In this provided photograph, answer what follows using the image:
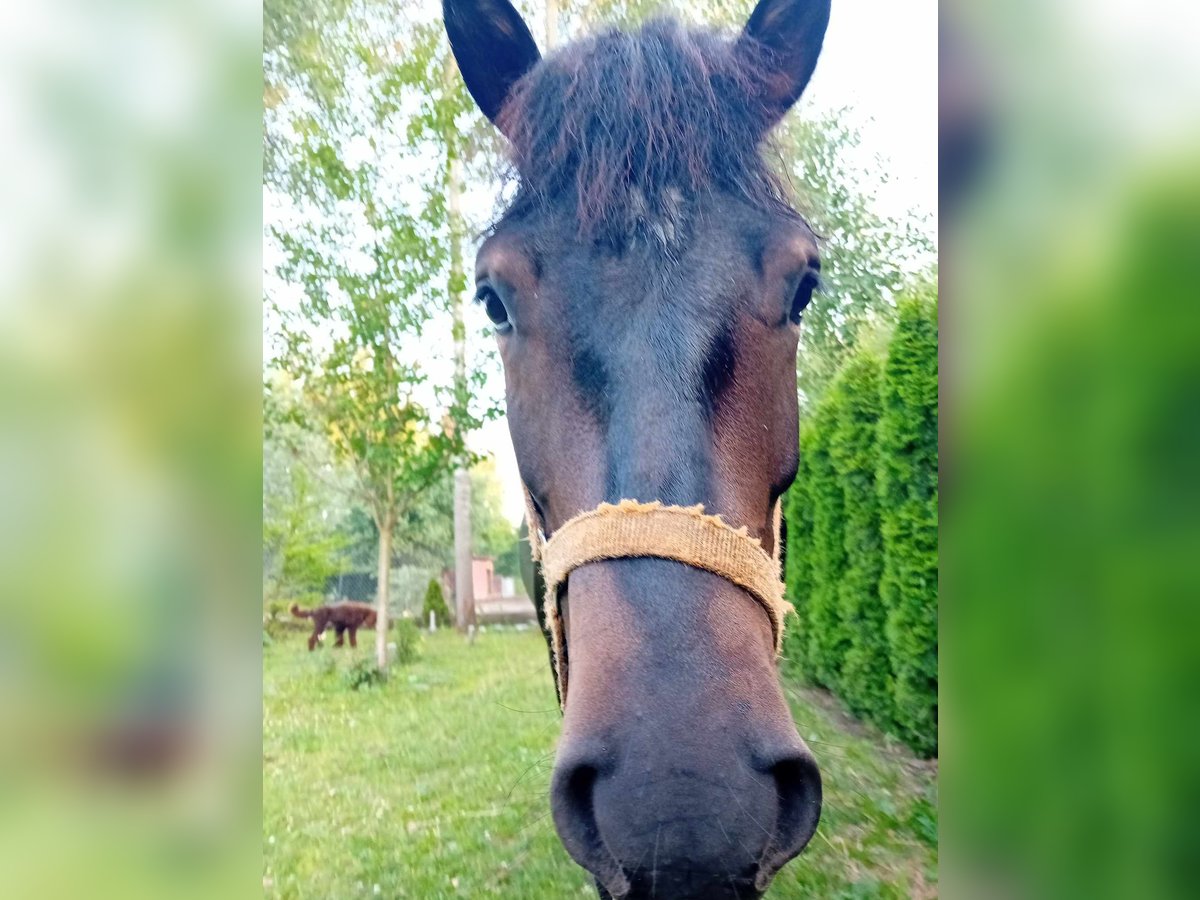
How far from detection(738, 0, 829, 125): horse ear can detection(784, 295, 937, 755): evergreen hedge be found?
552 millimetres

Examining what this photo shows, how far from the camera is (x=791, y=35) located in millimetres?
1434

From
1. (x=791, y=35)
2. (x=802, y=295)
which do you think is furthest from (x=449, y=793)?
(x=791, y=35)

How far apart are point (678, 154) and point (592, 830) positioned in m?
0.98

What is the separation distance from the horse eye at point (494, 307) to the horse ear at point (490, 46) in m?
0.41

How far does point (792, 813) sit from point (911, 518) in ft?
3.66

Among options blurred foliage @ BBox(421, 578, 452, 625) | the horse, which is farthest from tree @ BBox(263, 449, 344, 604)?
the horse

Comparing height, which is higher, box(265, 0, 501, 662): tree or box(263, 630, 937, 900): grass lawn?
box(265, 0, 501, 662): tree

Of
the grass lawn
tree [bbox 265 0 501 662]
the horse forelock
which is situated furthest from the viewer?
tree [bbox 265 0 501 662]

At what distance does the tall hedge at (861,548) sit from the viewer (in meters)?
1.89

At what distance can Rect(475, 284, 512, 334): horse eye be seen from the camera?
1.27 m

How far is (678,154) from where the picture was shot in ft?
3.75

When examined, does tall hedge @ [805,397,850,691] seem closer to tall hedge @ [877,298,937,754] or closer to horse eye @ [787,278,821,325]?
tall hedge @ [877,298,937,754]

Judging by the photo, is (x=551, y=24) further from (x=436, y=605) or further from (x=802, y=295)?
(x=436, y=605)
